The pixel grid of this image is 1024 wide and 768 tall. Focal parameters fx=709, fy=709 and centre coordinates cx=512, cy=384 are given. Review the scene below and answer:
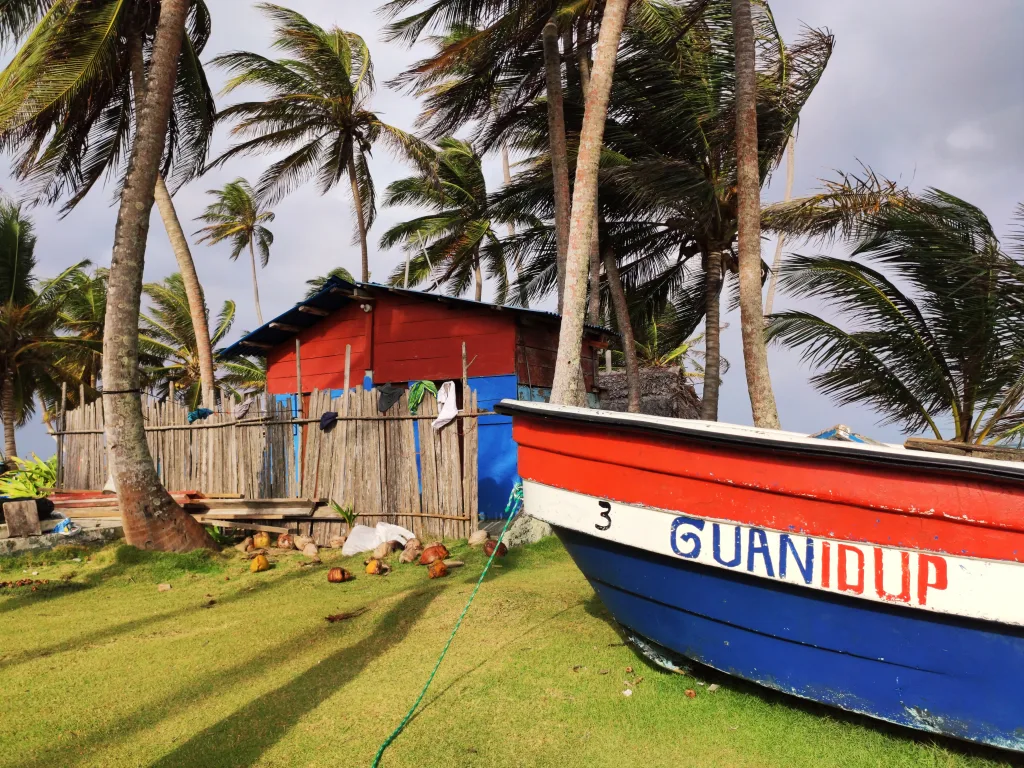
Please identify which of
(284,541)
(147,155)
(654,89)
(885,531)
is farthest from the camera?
(654,89)

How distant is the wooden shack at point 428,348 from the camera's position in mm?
11609

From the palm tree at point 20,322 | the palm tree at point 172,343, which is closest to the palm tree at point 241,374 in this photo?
the palm tree at point 172,343

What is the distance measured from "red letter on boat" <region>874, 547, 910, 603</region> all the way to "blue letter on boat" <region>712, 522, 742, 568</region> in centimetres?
62

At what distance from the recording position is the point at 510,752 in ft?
11.2

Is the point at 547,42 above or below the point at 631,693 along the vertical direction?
above

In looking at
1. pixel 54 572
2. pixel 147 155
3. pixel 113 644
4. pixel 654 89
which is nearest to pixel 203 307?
pixel 147 155

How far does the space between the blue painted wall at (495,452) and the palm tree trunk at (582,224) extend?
8.29 feet

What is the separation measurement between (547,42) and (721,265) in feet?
17.8

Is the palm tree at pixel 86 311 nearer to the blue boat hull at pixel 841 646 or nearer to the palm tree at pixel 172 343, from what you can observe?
the palm tree at pixel 172 343

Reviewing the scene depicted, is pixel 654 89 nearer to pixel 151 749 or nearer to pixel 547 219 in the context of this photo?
pixel 547 219

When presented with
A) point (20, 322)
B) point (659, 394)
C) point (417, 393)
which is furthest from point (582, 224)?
point (20, 322)

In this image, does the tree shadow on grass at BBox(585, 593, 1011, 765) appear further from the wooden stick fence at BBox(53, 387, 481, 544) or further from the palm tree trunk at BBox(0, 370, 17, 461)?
the palm tree trunk at BBox(0, 370, 17, 461)

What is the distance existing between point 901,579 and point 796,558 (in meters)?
0.46

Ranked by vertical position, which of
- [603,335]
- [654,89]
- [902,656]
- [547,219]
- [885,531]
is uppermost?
[654,89]
